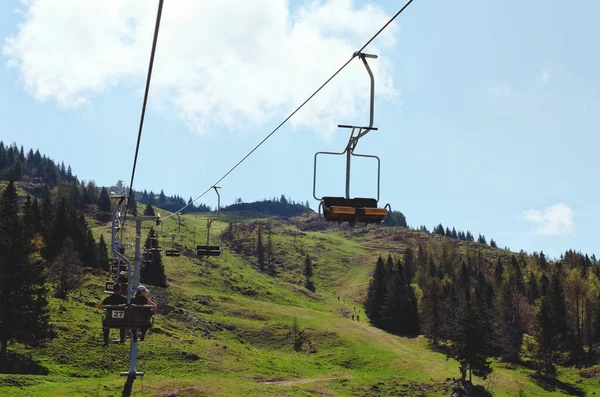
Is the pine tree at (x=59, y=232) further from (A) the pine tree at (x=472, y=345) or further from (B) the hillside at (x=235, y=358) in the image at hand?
(A) the pine tree at (x=472, y=345)

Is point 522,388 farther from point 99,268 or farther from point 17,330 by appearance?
point 99,268

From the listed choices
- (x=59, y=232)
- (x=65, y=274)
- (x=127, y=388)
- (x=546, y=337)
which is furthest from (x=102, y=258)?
(x=546, y=337)

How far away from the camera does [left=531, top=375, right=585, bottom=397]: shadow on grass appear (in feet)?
262

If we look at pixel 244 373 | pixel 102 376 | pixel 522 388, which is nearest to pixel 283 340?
pixel 244 373

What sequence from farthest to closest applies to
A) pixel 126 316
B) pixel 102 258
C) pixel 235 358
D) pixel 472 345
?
pixel 102 258, pixel 472 345, pixel 235 358, pixel 126 316

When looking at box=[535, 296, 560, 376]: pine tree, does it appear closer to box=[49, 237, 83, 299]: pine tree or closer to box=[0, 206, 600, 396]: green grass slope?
box=[0, 206, 600, 396]: green grass slope

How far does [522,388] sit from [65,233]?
3535 inches

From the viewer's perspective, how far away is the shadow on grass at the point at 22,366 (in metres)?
50.2

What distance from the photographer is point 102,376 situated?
176 ft

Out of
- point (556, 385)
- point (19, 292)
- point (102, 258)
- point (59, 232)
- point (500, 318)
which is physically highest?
point (59, 232)

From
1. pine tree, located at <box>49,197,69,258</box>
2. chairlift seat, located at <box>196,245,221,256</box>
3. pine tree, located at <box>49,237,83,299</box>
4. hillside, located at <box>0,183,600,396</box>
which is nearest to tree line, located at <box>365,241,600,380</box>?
hillside, located at <box>0,183,600,396</box>

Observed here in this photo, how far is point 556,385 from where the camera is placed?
271 ft

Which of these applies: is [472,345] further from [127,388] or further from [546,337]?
[127,388]

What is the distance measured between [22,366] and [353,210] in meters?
49.8
